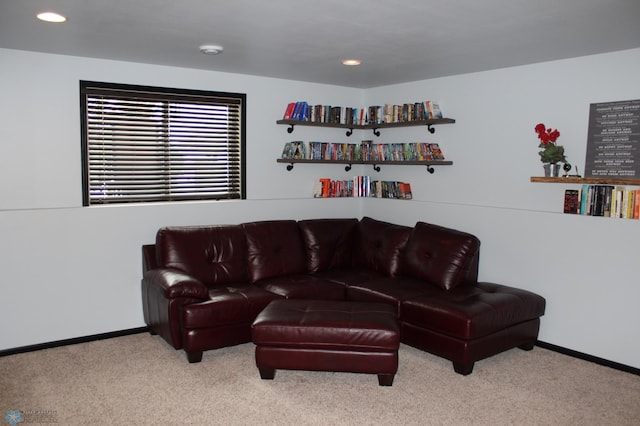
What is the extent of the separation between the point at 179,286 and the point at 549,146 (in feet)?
9.97

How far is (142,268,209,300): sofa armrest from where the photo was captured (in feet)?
11.9

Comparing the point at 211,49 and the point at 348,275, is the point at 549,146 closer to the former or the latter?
the point at 348,275

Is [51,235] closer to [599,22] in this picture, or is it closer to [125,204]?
[125,204]

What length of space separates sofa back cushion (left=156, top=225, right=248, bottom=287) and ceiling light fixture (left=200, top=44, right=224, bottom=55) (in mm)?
1502

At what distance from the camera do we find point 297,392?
3250 millimetres

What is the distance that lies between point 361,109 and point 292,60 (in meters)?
1.64

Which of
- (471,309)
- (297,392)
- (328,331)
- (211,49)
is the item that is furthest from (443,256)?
(211,49)

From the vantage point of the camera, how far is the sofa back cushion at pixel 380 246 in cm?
471

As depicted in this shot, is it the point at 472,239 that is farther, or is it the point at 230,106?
the point at 230,106

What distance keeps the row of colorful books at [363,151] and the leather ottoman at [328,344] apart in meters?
2.20

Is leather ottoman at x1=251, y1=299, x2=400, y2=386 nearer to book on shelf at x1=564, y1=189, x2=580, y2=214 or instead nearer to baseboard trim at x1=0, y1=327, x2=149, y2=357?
baseboard trim at x1=0, y1=327, x2=149, y2=357

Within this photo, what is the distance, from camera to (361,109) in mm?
5676

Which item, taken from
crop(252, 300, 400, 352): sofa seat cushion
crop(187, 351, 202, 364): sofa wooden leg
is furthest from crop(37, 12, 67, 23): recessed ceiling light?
crop(187, 351, 202, 364): sofa wooden leg

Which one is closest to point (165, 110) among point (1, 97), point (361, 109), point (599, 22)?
point (1, 97)
